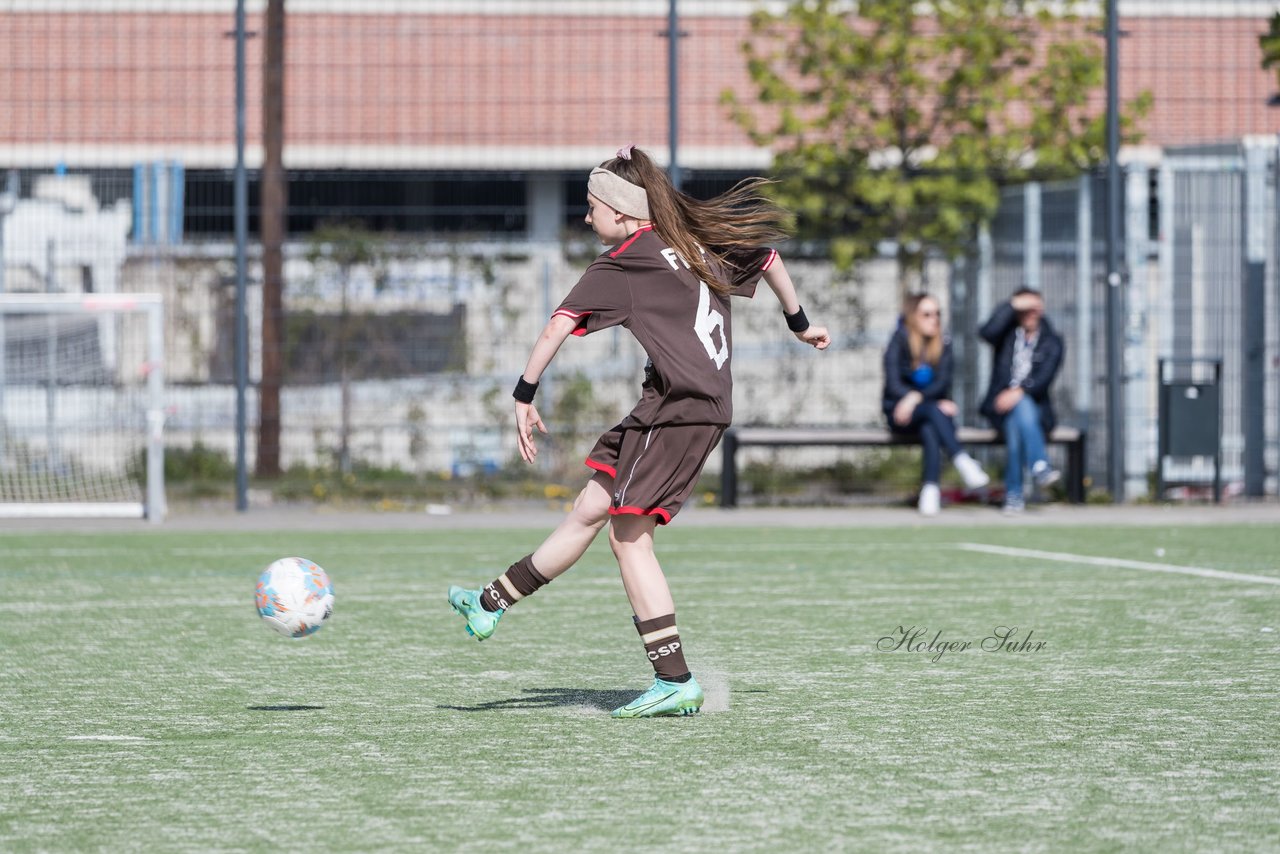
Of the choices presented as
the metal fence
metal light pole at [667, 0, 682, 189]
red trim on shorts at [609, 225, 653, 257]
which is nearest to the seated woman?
the metal fence

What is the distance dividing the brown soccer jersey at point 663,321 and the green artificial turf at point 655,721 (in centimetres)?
96

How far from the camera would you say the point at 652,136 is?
2127 cm

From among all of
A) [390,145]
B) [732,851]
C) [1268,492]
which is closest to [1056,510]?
[1268,492]

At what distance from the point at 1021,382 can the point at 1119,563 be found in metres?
3.94

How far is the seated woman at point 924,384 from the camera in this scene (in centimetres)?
1458

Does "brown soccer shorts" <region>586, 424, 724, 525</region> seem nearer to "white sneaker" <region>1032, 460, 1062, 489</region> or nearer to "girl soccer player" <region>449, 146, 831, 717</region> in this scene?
"girl soccer player" <region>449, 146, 831, 717</region>

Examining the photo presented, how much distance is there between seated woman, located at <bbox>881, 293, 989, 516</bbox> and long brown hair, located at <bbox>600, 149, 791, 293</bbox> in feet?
27.6

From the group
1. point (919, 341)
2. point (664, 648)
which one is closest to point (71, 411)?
point (919, 341)

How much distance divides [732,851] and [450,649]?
364 centimetres

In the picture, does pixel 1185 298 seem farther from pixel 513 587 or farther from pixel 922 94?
pixel 513 587

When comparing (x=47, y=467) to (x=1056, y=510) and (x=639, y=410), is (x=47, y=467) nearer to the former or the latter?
(x=1056, y=510)

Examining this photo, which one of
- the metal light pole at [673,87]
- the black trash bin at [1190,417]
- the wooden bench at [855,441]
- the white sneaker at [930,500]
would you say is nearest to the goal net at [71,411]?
the metal light pole at [673,87]

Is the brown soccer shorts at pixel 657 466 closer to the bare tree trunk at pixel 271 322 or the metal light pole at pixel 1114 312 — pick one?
the bare tree trunk at pixel 271 322

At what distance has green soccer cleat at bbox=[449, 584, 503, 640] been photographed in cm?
607
